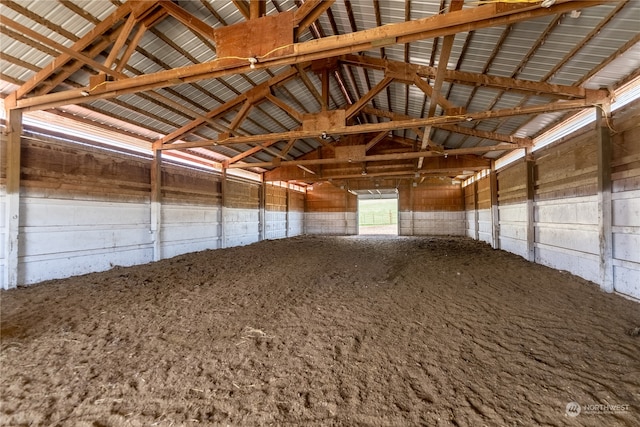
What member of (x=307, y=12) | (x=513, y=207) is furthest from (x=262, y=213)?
(x=307, y=12)

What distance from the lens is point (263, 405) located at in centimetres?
195

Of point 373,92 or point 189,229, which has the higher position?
point 373,92

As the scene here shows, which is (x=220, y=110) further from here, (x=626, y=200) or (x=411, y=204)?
(x=411, y=204)

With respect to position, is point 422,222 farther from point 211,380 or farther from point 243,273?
point 211,380

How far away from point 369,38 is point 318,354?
337 centimetres

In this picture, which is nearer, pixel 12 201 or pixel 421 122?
pixel 12 201

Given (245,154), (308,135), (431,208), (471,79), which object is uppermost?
(471,79)

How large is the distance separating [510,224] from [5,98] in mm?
12514

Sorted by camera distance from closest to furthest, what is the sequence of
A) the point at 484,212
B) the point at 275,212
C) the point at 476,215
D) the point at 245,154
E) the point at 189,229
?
the point at 189,229 → the point at 245,154 → the point at 484,212 → the point at 476,215 → the point at 275,212

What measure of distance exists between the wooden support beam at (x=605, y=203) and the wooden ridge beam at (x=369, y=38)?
3.13 m

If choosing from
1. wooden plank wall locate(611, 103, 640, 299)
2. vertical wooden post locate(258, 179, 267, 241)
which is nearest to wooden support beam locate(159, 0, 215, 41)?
wooden plank wall locate(611, 103, 640, 299)

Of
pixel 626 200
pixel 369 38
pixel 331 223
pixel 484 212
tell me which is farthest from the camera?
pixel 331 223

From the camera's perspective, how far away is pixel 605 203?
450 cm

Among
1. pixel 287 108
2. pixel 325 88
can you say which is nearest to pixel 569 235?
pixel 325 88
